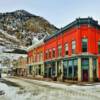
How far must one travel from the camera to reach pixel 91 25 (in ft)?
170

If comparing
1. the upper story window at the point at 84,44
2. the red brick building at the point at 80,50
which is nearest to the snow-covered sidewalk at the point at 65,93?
the red brick building at the point at 80,50

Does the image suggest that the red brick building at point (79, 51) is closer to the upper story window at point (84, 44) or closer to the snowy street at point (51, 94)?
the upper story window at point (84, 44)

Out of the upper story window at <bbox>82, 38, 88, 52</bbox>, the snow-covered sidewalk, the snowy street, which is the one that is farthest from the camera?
the upper story window at <bbox>82, 38, 88, 52</bbox>

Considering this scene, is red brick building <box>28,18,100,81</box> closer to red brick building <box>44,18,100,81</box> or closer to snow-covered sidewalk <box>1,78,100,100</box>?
red brick building <box>44,18,100,81</box>

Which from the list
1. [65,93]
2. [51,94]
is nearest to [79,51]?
[65,93]

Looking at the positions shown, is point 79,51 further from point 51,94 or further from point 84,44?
point 51,94

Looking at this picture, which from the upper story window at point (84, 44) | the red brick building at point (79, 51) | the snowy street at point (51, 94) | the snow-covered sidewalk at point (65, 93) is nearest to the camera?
the snow-covered sidewalk at point (65, 93)

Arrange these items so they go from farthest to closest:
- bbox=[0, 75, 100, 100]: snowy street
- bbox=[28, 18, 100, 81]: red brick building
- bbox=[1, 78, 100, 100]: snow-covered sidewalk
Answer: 1. bbox=[28, 18, 100, 81]: red brick building
2. bbox=[0, 75, 100, 100]: snowy street
3. bbox=[1, 78, 100, 100]: snow-covered sidewalk

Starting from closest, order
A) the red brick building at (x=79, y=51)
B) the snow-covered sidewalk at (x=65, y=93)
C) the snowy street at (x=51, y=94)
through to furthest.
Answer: the snow-covered sidewalk at (x=65, y=93) < the snowy street at (x=51, y=94) < the red brick building at (x=79, y=51)

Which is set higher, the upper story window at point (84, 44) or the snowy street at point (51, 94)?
the upper story window at point (84, 44)

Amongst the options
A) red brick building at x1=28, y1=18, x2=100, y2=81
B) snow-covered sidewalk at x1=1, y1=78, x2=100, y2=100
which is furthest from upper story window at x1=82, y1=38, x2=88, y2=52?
snow-covered sidewalk at x1=1, y1=78, x2=100, y2=100

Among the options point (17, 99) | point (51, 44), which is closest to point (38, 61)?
point (51, 44)

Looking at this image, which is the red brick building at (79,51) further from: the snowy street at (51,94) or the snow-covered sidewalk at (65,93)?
the snowy street at (51,94)

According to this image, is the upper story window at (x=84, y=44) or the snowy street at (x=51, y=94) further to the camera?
the upper story window at (x=84, y=44)
